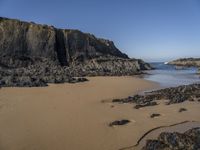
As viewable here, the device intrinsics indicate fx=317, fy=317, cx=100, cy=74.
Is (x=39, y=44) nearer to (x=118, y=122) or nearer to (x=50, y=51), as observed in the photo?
(x=50, y=51)

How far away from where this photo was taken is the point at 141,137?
8.84 meters

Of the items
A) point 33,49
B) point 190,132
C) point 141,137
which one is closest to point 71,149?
point 141,137

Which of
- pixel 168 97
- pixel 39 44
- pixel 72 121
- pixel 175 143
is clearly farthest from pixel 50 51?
pixel 175 143

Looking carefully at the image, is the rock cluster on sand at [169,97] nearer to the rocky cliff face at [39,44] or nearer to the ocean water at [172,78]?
the ocean water at [172,78]

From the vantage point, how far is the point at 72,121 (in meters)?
10.4

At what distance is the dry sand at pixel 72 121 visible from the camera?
8200 millimetres

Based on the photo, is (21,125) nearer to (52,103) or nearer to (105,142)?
(105,142)

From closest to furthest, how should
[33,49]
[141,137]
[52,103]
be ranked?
[141,137]
[52,103]
[33,49]

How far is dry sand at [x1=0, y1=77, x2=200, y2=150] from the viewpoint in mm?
8200

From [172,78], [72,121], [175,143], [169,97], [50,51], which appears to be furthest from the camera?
[50,51]

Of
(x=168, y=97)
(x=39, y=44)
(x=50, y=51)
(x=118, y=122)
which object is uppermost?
(x=39, y=44)

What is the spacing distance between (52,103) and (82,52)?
3187 centimetres

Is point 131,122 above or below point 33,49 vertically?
below

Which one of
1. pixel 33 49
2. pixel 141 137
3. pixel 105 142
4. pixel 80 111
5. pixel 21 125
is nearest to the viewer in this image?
pixel 105 142
